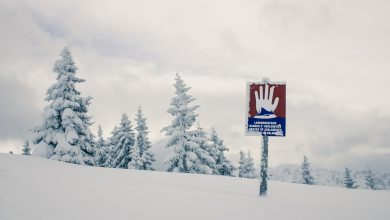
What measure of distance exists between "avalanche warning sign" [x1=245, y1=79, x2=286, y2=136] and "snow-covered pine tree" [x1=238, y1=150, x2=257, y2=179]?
1516 inches

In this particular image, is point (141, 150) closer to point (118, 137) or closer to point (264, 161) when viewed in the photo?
point (118, 137)

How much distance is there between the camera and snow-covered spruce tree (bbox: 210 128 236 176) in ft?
135

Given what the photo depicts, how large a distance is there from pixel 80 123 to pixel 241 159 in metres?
26.7

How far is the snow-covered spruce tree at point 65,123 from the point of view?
2856 cm

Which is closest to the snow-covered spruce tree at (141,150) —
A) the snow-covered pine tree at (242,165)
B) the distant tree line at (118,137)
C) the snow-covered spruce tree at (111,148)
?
the distant tree line at (118,137)

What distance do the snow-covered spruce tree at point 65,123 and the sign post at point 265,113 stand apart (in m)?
21.3

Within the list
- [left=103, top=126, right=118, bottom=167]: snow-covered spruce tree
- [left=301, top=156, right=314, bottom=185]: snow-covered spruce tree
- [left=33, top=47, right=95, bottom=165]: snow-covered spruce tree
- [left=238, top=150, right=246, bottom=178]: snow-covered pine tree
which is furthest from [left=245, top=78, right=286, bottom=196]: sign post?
[left=301, top=156, right=314, bottom=185]: snow-covered spruce tree

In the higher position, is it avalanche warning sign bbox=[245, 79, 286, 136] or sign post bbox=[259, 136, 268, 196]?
avalanche warning sign bbox=[245, 79, 286, 136]

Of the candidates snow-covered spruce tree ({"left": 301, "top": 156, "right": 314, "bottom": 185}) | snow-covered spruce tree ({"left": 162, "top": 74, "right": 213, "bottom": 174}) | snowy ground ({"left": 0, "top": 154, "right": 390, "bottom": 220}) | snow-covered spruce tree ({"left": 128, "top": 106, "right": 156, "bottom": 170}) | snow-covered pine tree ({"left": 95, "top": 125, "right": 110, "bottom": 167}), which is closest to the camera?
snowy ground ({"left": 0, "top": 154, "right": 390, "bottom": 220})

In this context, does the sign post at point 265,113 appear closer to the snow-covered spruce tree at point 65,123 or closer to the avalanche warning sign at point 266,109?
the avalanche warning sign at point 266,109

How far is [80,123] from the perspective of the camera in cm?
2944

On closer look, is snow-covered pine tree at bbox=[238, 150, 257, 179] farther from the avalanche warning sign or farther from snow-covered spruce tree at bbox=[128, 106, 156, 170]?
the avalanche warning sign

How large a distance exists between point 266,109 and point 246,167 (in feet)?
131

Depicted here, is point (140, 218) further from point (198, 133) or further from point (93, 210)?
point (198, 133)
